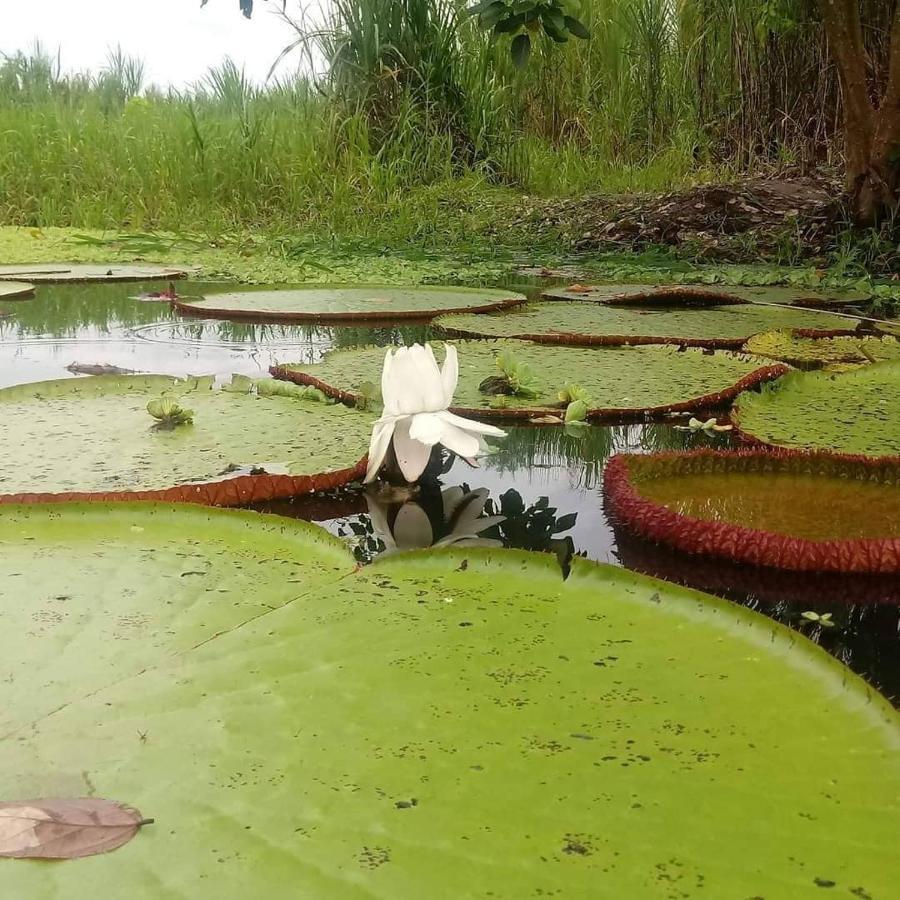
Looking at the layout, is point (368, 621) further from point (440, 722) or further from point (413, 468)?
point (413, 468)

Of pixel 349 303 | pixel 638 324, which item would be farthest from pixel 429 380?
pixel 349 303

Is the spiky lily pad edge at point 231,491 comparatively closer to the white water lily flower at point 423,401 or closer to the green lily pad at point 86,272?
the white water lily flower at point 423,401

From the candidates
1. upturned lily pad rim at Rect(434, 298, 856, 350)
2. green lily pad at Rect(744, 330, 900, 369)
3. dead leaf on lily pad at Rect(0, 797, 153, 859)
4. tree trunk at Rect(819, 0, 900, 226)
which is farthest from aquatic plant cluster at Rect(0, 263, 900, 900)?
tree trunk at Rect(819, 0, 900, 226)

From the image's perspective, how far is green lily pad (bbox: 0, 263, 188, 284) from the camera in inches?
149

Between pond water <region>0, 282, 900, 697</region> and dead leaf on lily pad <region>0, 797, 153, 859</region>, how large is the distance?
0.48 m

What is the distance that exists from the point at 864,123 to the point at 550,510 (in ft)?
11.3

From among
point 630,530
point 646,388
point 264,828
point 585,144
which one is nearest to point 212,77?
point 585,144

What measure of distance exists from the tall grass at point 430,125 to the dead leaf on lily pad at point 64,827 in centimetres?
501

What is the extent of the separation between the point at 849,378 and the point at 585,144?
21.4ft

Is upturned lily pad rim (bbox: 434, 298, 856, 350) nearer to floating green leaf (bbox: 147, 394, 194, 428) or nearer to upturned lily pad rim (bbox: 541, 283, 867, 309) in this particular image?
upturned lily pad rim (bbox: 541, 283, 867, 309)

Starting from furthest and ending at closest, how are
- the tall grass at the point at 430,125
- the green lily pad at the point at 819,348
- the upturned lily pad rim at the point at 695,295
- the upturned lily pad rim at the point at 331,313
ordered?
the tall grass at the point at 430,125 < the upturned lily pad rim at the point at 695,295 < the upturned lily pad rim at the point at 331,313 < the green lily pad at the point at 819,348

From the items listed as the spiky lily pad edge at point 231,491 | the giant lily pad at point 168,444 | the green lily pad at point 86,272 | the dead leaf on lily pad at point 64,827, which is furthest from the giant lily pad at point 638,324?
the dead leaf on lily pad at point 64,827

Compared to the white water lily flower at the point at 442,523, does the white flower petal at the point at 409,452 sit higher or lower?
higher

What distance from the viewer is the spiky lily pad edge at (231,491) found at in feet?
3.66
